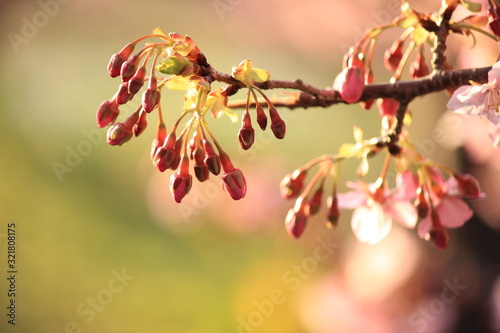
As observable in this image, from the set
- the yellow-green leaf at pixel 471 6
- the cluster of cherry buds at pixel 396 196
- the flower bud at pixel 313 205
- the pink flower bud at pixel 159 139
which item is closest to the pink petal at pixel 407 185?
the cluster of cherry buds at pixel 396 196

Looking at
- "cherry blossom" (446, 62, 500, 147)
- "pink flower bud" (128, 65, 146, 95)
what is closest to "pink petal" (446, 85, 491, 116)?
"cherry blossom" (446, 62, 500, 147)

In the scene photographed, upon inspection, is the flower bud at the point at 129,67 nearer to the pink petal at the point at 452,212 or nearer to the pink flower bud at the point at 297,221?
the pink flower bud at the point at 297,221

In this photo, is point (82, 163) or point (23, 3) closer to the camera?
point (82, 163)

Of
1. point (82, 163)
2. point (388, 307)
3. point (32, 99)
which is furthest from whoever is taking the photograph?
point (32, 99)

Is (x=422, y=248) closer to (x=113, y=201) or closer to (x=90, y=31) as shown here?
(x=113, y=201)

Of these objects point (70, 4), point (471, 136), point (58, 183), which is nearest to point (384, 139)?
point (471, 136)

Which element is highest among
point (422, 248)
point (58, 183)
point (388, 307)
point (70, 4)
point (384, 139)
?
point (70, 4)

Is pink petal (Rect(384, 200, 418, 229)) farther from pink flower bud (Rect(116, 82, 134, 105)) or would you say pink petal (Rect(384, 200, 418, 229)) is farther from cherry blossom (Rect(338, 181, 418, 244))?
pink flower bud (Rect(116, 82, 134, 105))
